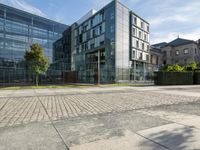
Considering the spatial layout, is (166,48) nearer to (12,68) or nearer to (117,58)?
(117,58)

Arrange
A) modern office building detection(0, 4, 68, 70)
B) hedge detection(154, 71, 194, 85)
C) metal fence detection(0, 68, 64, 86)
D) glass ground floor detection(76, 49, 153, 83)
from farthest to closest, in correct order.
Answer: modern office building detection(0, 4, 68, 70), glass ground floor detection(76, 49, 153, 83), metal fence detection(0, 68, 64, 86), hedge detection(154, 71, 194, 85)

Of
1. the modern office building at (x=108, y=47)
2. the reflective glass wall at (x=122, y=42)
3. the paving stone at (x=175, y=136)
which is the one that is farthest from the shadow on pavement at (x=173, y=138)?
the reflective glass wall at (x=122, y=42)

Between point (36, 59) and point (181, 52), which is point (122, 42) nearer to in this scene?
point (36, 59)

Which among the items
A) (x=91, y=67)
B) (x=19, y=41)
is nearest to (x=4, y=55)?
(x=19, y=41)

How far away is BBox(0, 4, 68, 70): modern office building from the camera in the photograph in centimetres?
3616

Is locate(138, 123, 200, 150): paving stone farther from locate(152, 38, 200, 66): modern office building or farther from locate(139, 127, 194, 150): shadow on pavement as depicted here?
locate(152, 38, 200, 66): modern office building

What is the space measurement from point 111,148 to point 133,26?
133ft

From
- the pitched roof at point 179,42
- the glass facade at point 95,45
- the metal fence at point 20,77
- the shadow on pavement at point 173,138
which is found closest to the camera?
the shadow on pavement at point 173,138

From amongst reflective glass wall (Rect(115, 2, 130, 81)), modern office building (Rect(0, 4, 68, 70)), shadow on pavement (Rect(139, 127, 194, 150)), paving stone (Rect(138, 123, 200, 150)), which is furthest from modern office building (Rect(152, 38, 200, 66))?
shadow on pavement (Rect(139, 127, 194, 150))

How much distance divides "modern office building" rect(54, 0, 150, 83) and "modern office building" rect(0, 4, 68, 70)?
433 cm

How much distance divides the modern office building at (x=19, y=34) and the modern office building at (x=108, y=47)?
14.2ft

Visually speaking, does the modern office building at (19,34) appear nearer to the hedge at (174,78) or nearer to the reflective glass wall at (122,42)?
the reflective glass wall at (122,42)

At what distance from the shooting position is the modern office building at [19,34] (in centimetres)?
3616

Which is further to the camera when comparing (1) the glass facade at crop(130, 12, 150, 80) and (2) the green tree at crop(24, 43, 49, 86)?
(1) the glass facade at crop(130, 12, 150, 80)
